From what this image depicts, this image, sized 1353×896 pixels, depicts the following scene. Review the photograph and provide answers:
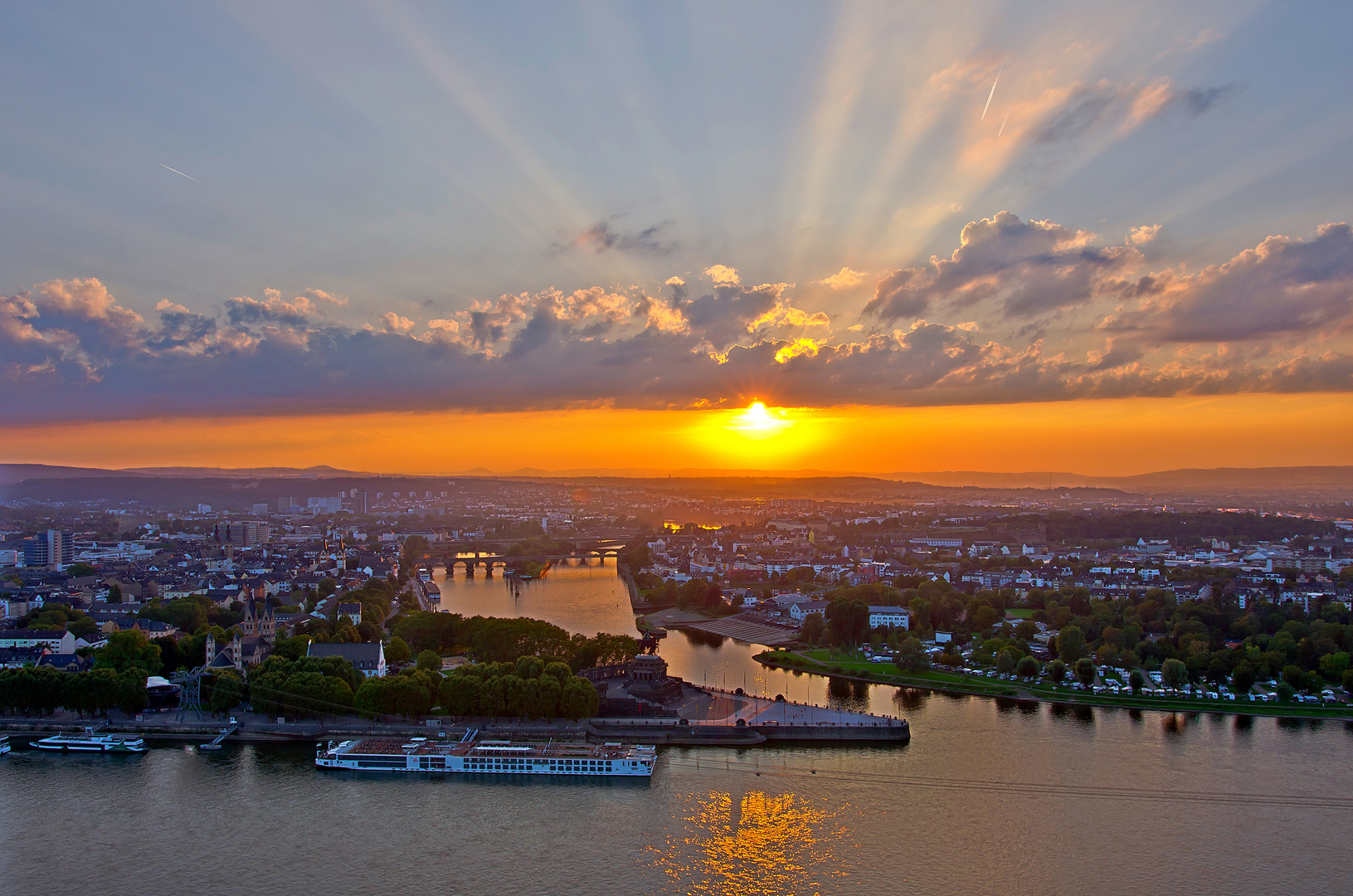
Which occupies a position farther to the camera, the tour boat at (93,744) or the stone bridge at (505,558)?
the stone bridge at (505,558)

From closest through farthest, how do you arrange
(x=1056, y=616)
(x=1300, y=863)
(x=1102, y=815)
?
1. (x=1300, y=863)
2. (x=1102, y=815)
3. (x=1056, y=616)

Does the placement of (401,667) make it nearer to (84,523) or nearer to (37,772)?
(37,772)

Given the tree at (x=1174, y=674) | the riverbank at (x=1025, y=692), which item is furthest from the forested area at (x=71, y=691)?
the tree at (x=1174, y=674)

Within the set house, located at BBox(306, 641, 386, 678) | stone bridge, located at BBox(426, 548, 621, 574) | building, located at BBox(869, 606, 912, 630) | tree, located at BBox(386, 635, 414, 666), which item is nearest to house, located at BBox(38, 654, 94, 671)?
house, located at BBox(306, 641, 386, 678)

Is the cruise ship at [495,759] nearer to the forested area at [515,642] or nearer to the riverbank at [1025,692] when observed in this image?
the forested area at [515,642]

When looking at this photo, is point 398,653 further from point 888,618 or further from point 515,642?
point 888,618

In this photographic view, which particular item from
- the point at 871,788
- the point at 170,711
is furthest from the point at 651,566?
the point at 871,788
